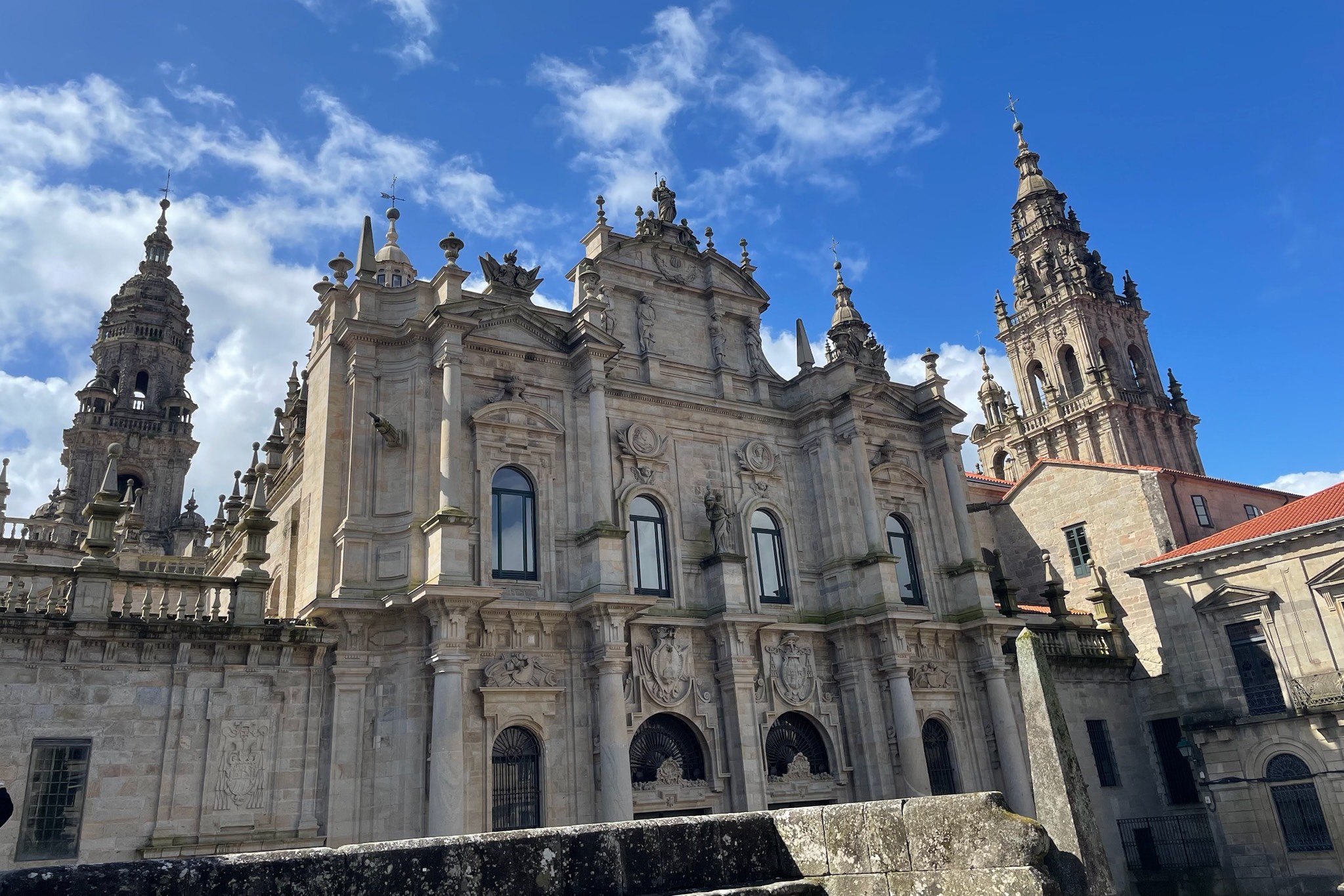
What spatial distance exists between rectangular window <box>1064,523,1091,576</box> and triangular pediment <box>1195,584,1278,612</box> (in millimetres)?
5162

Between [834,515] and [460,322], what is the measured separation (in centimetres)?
997

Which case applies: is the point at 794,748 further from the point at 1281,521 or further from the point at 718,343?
the point at 1281,521

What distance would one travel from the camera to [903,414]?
2552cm

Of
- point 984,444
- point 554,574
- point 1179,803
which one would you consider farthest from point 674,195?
point 984,444

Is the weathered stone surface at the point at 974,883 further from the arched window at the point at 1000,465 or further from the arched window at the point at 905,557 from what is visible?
the arched window at the point at 1000,465

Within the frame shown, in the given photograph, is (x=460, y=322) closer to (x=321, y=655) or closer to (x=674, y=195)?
(x=321, y=655)

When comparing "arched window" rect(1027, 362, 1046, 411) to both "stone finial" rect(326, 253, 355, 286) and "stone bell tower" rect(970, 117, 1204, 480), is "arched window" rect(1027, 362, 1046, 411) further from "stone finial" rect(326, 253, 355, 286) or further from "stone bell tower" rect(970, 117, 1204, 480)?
"stone finial" rect(326, 253, 355, 286)

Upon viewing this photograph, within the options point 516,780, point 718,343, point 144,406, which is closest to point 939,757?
point 516,780

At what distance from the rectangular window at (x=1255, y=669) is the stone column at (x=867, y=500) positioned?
1020 cm

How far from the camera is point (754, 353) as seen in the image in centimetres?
2430

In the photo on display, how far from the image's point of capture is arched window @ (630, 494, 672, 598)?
20141mm

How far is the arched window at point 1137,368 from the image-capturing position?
1940 inches

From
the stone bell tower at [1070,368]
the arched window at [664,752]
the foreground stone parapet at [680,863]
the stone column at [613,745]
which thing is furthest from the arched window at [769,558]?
the stone bell tower at [1070,368]

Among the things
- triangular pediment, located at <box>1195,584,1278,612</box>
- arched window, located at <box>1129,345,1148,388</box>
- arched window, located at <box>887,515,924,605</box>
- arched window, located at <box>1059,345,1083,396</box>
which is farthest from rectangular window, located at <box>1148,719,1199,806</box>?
arched window, located at <box>1129,345,1148,388</box>
